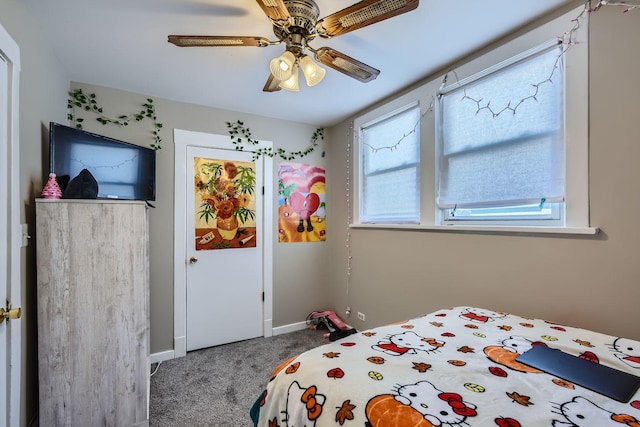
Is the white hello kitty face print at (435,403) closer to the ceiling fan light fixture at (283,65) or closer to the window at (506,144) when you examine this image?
the window at (506,144)

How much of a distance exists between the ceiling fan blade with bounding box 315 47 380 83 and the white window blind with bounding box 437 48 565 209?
82 centimetres

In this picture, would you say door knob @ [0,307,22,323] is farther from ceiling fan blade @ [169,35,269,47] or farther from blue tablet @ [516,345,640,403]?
blue tablet @ [516,345,640,403]

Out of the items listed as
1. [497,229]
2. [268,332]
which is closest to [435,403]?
[497,229]

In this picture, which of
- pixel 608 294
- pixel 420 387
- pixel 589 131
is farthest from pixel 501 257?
pixel 420 387

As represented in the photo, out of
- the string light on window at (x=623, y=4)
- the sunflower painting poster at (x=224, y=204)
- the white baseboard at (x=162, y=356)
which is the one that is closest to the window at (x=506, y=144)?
the string light on window at (x=623, y=4)

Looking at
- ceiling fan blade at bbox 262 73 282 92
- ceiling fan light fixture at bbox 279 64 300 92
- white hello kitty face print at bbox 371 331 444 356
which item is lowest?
white hello kitty face print at bbox 371 331 444 356

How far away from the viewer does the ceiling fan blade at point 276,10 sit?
1141 mm

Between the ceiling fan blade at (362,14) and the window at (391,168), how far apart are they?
1.28m

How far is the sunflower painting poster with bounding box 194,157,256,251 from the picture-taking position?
278cm

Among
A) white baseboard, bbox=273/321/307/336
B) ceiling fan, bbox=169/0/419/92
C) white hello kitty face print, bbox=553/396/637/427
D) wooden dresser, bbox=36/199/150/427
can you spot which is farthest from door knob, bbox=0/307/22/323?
white baseboard, bbox=273/321/307/336

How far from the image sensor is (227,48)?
6.05 feet

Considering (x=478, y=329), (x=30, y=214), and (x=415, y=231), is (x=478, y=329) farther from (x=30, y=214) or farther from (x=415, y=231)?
(x=30, y=214)

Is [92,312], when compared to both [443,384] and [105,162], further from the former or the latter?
[443,384]

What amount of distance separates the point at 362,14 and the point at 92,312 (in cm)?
205
